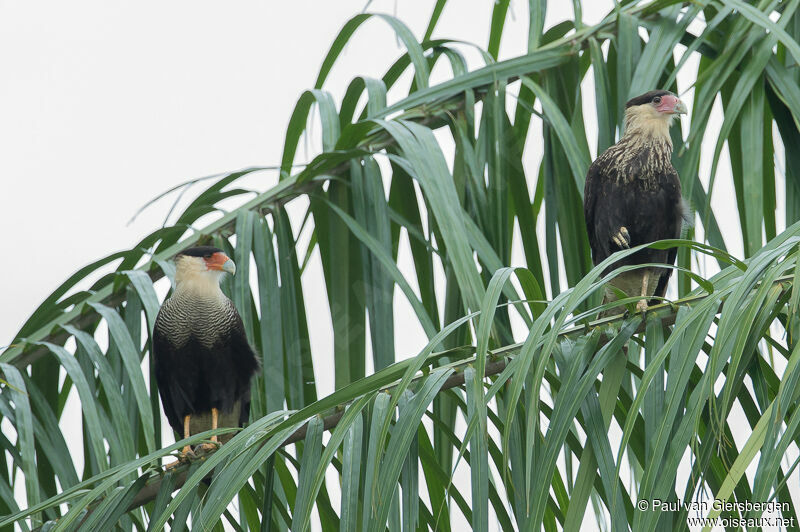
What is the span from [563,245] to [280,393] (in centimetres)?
83

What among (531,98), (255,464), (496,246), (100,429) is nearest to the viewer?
(255,464)

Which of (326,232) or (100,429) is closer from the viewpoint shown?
(100,429)

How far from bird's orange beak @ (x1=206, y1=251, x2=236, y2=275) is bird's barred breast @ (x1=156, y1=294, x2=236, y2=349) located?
0.31m

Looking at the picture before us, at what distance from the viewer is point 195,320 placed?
3.43 m

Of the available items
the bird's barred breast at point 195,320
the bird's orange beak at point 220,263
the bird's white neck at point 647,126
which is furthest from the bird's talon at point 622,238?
the bird's barred breast at point 195,320

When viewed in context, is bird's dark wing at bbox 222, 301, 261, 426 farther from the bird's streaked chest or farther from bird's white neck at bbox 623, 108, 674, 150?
bird's white neck at bbox 623, 108, 674, 150

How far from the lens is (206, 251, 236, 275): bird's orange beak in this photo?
2746 millimetres

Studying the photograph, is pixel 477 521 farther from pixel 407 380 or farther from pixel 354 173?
pixel 354 173

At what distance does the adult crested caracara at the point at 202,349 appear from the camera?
338 cm

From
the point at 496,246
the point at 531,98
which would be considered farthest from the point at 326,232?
the point at 531,98

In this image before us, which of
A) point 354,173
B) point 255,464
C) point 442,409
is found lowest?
point 442,409

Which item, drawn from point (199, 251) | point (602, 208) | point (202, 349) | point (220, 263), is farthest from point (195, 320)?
point (602, 208)

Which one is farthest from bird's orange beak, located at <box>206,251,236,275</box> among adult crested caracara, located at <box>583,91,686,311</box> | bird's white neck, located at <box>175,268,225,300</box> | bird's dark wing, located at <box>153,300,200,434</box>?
adult crested caracara, located at <box>583,91,686,311</box>

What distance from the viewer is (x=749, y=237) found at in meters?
2.29
